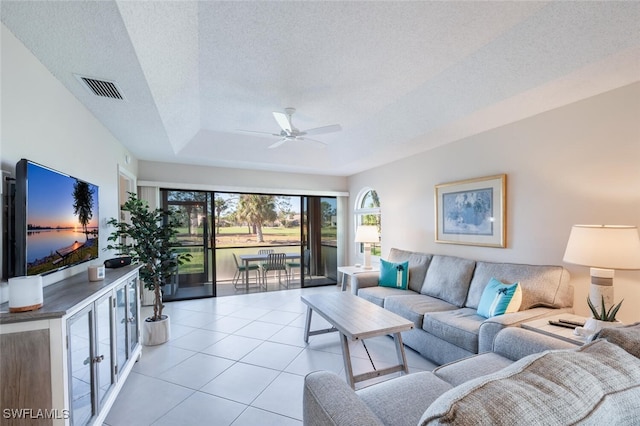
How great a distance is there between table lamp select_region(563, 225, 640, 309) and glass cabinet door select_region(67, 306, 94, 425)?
320cm

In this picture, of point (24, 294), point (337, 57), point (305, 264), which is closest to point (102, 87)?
point (24, 294)

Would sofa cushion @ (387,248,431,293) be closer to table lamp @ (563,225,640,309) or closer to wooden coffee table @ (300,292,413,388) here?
wooden coffee table @ (300,292,413,388)

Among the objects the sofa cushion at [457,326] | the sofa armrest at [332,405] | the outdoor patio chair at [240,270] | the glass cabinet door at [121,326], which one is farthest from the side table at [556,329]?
the outdoor patio chair at [240,270]

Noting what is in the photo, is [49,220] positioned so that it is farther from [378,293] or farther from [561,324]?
[561,324]

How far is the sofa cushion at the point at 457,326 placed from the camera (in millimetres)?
2355

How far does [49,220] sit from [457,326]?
306 cm

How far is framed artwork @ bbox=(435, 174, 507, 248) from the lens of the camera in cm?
314

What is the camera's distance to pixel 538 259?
9.26ft

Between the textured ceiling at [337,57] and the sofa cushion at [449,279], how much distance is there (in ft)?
5.00

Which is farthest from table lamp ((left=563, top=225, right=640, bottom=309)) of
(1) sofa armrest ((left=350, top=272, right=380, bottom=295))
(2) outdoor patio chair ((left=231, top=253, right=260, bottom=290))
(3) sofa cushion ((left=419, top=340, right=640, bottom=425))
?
(2) outdoor patio chair ((left=231, top=253, right=260, bottom=290))

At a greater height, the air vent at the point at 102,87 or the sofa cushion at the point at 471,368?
the air vent at the point at 102,87

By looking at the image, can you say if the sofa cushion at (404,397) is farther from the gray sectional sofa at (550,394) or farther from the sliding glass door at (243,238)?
the sliding glass door at (243,238)

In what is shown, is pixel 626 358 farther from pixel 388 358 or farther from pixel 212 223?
pixel 212 223

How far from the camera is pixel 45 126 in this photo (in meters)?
1.92
